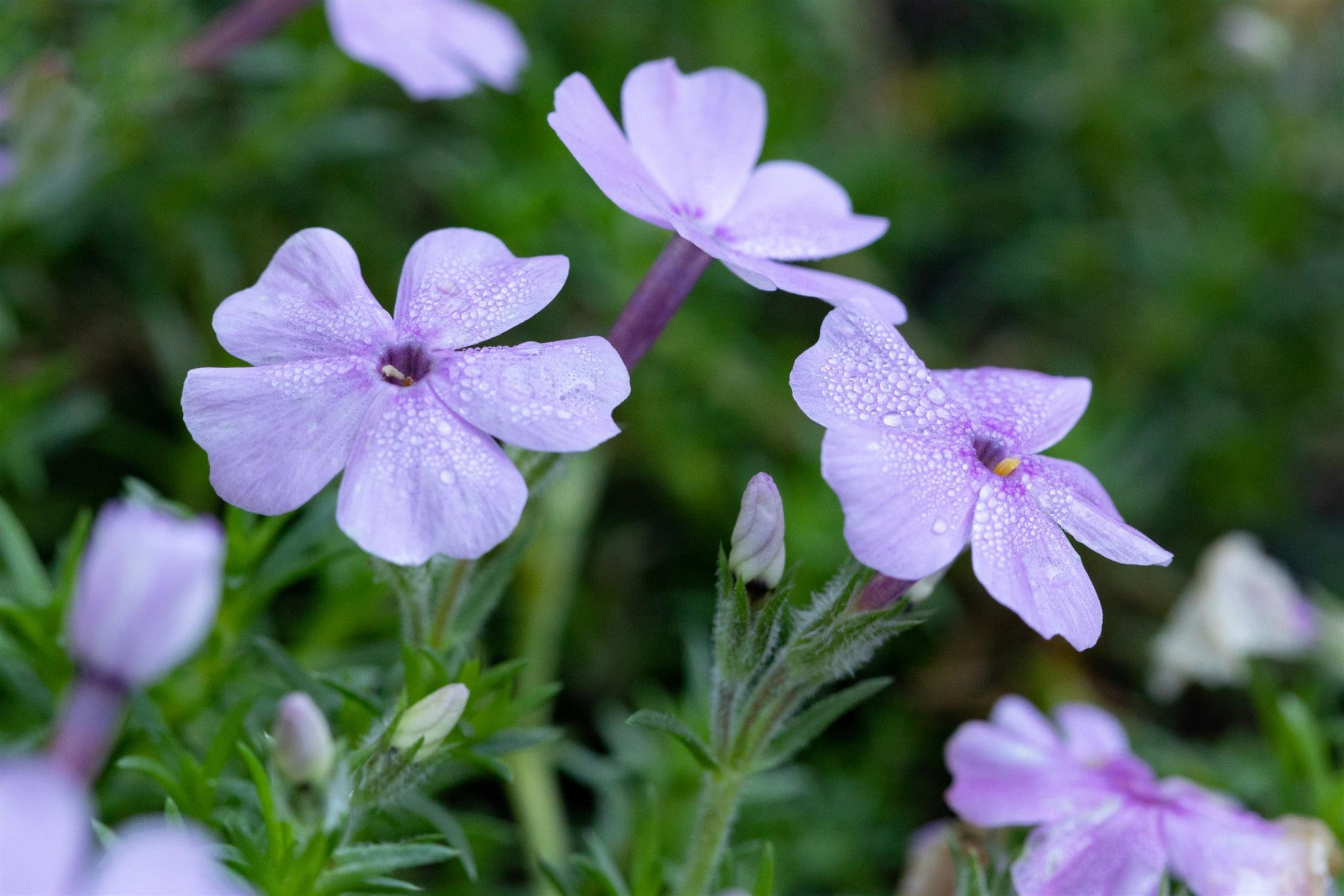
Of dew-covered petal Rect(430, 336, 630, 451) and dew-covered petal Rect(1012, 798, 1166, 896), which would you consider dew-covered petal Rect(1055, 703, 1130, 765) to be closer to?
dew-covered petal Rect(1012, 798, 1166, 896)

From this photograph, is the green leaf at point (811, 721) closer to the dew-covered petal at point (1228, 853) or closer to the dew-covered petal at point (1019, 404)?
the dew-covered petal at point (1019, 404)

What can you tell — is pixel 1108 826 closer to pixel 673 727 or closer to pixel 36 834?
pixel 673 727

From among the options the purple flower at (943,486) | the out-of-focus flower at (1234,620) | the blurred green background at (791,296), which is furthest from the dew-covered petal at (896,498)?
the out-of-focus flower at (1234,620)

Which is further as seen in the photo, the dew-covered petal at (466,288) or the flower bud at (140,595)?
the dew-covered petal at (466,288)

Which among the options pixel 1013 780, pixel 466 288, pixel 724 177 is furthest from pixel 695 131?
pixel 1013 780

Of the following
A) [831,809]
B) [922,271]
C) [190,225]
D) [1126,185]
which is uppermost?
[190,225]

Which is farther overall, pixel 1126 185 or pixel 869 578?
pixel 1126 185

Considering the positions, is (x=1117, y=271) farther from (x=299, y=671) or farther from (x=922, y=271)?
(x=299, y=671)

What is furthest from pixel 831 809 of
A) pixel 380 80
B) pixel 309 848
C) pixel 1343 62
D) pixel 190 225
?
pixel 1343 62
